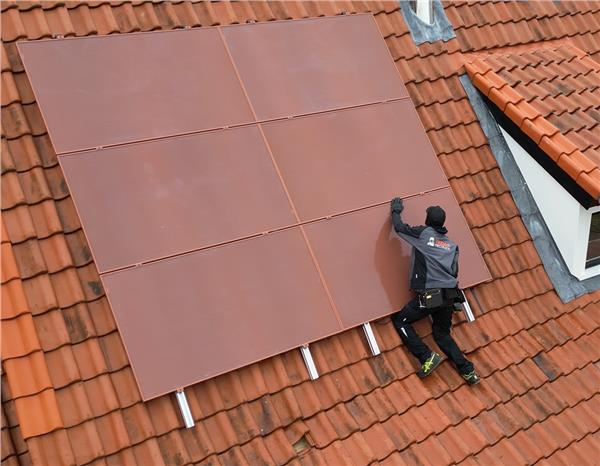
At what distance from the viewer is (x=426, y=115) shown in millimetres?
6484

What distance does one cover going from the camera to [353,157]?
5.79 m

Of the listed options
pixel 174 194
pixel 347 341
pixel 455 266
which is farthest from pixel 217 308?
pixel 455 266

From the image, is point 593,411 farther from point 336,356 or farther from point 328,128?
point 328,128

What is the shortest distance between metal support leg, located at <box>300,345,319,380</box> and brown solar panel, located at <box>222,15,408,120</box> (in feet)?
6.05

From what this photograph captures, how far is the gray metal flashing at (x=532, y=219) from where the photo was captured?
252 inches

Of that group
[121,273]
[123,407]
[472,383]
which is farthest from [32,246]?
[472,383]

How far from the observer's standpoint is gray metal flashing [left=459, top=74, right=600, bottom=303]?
6.39 m

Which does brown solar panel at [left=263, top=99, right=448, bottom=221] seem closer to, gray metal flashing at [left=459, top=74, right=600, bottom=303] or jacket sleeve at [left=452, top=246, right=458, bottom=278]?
jacket sleeve at [left=452, top=246, right=458, bottom=278]

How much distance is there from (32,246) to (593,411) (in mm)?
4439

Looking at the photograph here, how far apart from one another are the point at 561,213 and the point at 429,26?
229cm

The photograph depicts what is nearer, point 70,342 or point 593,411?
point 70,342

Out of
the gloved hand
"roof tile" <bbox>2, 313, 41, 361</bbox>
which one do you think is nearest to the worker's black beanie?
the gloved hand

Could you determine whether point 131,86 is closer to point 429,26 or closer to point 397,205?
point 397,205

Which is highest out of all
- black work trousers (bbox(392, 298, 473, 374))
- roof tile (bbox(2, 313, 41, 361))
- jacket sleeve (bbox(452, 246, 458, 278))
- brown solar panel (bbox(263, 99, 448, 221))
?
brown solar panel (bbox(263, 99, 448, 221))
